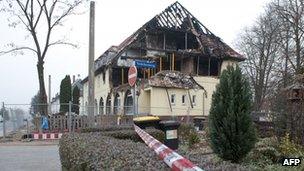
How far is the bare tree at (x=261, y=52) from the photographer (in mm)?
51812

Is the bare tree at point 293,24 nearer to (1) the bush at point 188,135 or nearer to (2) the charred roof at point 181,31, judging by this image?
(2) the charred roof at point 181,31

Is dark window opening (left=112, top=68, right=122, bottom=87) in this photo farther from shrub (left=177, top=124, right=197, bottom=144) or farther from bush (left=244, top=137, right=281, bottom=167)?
bush (left=244, top=137, right=281, bottom=167)

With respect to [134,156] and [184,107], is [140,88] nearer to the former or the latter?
[184,107]

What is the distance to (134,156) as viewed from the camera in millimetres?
5977

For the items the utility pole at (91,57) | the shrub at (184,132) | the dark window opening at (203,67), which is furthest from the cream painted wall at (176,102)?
the shrub at (184,132)

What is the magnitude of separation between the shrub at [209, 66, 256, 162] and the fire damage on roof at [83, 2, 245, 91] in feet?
124

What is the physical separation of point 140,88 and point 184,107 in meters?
4.36

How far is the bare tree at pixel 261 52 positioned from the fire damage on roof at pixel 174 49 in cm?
484

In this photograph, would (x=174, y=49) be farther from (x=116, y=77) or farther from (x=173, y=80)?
(x=116, y=77)

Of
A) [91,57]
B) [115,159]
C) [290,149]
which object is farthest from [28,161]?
[91,57]

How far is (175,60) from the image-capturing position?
50.0m

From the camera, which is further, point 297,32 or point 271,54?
point 271,54

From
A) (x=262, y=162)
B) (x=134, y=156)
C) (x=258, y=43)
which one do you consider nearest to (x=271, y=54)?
(x=258, y=43)

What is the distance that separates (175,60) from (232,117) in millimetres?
41569
